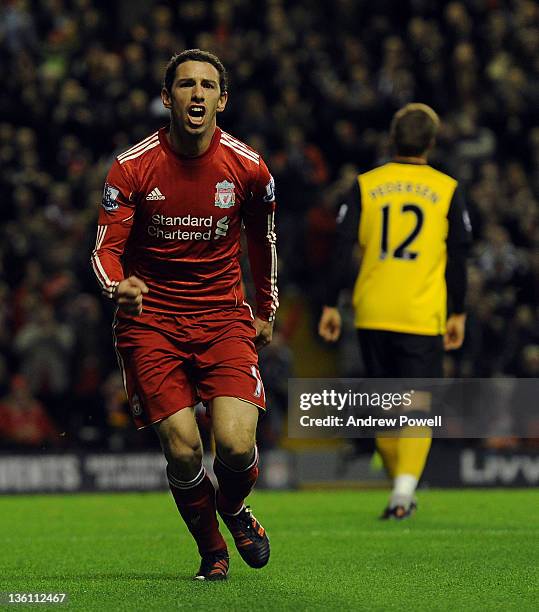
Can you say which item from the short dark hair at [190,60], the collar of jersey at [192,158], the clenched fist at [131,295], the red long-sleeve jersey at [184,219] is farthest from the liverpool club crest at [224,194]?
the clenched fist at [131,295]

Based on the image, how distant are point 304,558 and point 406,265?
2.40m

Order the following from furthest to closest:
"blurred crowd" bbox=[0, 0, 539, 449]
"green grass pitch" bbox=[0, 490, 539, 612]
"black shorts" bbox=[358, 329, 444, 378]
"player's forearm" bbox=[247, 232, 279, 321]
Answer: "blurred crowd" bbox=[0, 0, 539, 449], "black shorts" bbox=[358, 329, 444, 378], "player's forearm" bbox=[247, 232, 279, 321], "green grass pitch" bbox=[0, 490, 539, 612]

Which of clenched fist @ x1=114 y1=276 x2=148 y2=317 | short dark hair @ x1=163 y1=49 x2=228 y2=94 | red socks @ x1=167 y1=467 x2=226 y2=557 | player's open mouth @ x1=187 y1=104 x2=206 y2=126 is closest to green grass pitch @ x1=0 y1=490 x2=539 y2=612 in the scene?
red socks @ x1=167 y1=467 x2=226 y2=557

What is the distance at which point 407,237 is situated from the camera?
8.99 meters

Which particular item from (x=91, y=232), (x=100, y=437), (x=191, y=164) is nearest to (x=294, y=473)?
(x=100, y=437)

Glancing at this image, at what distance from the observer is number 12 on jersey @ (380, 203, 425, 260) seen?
8961mm

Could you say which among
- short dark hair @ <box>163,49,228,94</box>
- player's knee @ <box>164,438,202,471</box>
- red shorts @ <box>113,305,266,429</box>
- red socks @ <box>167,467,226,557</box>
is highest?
short dark hair @ <box>163,49,228,94</box>

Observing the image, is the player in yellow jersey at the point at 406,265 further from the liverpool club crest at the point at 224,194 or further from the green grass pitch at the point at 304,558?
the liverpool club crest at the point at 224,194

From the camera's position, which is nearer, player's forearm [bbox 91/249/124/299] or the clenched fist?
the clenched fist

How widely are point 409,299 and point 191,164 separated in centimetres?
295

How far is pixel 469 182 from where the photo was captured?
1641 centimetres

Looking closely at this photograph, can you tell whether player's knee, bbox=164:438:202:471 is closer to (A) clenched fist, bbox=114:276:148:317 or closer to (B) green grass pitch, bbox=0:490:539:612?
(B) green grass pitch, bbox=0:490:539:612

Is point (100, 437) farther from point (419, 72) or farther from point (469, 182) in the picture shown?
point (419, 72)

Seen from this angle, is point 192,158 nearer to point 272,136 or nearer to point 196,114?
point 196,114
